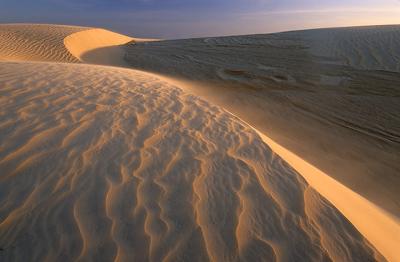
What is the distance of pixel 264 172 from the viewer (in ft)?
10.9

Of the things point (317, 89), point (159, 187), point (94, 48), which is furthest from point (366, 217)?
point (94, 48)

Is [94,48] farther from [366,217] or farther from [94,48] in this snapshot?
[366,217]

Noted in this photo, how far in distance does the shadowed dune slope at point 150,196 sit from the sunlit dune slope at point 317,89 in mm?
1843

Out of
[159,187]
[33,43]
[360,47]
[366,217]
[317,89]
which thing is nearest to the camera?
[159,187]

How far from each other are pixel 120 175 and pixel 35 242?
39.5 inches

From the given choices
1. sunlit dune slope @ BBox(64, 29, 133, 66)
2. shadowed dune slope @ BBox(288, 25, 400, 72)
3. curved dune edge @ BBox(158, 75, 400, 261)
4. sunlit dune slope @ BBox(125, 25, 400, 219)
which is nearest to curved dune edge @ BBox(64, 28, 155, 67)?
sunlit dune slope @ BBox(64, 29, 133, 66)

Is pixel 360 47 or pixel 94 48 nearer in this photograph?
pixel 360 47

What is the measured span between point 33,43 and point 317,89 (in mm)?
Result: 16334

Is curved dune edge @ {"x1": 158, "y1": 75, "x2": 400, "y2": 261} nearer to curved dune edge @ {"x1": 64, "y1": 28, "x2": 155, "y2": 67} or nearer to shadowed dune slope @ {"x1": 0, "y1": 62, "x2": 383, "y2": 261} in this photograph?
shadowed dune slope @ {"x1": 0, "y1": 62, "x2": 383, "y2": 261}

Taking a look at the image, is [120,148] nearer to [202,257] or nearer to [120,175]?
[120,175]

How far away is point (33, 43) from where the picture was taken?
59.4 feet

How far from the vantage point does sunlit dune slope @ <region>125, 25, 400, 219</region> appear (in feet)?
17.0

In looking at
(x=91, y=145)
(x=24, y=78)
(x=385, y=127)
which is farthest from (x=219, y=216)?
(x=24, y=78)

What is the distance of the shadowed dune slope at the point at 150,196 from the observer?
223 centimetres
